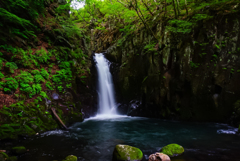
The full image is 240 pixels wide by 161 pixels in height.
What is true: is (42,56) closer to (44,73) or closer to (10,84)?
(44,73)

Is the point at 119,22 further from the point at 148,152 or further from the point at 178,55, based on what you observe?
the point at 148,152

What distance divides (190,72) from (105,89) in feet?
27.5

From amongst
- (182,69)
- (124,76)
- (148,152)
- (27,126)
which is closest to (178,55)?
(182,69)

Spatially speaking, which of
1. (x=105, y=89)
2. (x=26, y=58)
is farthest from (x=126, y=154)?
(x=105, y=89)

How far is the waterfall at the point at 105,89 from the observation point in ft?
44.8

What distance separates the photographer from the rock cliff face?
8391 millimetres

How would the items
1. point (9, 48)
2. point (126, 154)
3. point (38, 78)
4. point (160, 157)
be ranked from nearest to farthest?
1. point (160, 157)
2. point (126, 154)
3. point (9, 48)
4. point (38, 78)

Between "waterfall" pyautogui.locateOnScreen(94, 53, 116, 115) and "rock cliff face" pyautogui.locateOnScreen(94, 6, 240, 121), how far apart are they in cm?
133

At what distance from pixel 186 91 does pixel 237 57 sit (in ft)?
11.6

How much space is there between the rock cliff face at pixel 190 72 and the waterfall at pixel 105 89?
1327mm

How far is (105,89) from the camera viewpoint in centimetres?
1468

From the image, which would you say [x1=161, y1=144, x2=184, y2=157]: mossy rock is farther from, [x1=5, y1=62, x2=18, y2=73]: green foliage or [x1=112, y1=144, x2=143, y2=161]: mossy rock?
[x1=5, y1=62, x2=18, y2=73]: green foliage

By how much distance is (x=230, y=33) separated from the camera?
336 inches

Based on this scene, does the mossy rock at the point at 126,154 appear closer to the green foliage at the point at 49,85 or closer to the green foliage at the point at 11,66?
the green foliage at the point at 49,85
